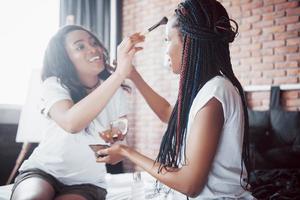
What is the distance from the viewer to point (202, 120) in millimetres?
1136

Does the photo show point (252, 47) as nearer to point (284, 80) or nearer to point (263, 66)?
point (263, 66)

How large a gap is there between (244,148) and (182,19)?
0.58m

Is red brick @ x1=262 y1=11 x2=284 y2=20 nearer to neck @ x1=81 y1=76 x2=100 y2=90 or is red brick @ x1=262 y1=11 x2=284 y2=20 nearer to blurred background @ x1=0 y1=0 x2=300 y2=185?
blurred background @ x1=0 y1=0 x2=300 y2=185

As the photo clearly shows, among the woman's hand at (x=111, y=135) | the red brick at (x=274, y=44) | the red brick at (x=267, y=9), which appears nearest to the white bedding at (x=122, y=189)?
the woman's hand at (x=111, y=135)

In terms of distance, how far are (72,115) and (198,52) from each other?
675mm

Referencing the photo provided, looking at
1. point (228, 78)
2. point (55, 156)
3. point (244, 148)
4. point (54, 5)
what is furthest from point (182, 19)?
point (54, 5)

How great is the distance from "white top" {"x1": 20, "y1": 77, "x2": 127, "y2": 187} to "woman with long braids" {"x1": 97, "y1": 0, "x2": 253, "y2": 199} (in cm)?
41

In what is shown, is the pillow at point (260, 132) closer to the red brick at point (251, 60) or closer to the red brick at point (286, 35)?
the red brick at point (251, 60)

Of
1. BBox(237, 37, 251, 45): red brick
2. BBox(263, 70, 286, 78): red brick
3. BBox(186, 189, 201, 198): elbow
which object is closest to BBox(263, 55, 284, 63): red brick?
BBox(263, 70, 286, 78): red brick

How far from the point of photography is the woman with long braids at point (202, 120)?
114cm

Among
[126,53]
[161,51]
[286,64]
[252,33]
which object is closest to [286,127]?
[286,64]

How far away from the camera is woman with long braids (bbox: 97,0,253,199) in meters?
1.14

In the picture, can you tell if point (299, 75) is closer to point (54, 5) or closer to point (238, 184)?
point (238, 184)

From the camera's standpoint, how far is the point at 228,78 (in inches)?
51.9
